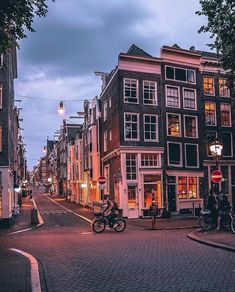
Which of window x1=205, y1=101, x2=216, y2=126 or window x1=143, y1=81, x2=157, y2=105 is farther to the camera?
window x1=205, y1=101, x2=216, y2=126

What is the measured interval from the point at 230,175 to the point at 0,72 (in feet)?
77.7

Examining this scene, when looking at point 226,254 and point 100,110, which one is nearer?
point 226,254

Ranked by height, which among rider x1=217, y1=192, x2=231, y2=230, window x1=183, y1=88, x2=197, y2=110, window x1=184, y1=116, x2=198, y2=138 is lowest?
rider x1=217, y1=192, x2=231, y2=230

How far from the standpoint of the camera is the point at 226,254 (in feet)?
43.2

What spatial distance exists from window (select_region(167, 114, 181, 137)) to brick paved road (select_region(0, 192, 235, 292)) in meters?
19.9

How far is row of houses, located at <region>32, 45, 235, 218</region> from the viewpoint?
34625mm

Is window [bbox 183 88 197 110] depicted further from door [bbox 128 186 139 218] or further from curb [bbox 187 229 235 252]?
curb [bbox 187 229 235 252]

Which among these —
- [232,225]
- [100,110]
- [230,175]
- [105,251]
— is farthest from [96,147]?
[105,251]

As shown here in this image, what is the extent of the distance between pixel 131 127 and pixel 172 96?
5323 millimetres

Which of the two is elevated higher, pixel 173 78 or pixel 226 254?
pixel 173 78

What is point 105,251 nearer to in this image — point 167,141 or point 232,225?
point 232,225

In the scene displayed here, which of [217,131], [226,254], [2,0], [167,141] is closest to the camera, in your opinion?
[2,0]

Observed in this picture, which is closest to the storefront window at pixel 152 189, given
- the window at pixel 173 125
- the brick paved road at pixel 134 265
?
the window at pixel 173 125

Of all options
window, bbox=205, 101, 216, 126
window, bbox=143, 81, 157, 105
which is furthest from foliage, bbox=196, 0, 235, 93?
window, bbox=205, 101, 216, 126
